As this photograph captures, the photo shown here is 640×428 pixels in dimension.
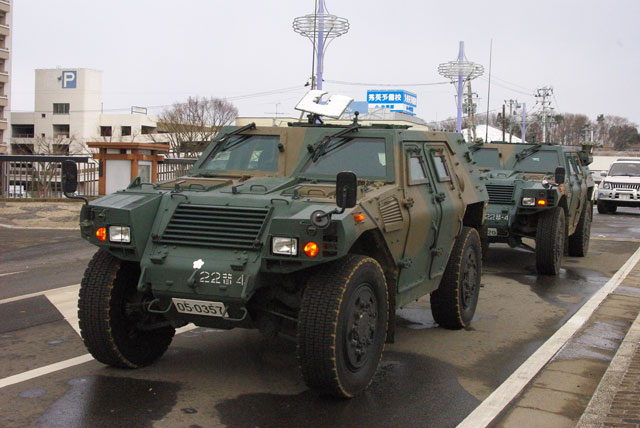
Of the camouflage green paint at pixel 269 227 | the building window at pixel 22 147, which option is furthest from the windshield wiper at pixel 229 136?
the building window at pixel 22 147

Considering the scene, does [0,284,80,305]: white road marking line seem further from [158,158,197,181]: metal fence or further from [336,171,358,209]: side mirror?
[158,158,197,181]: metal fence

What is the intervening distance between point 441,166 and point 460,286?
1179 mm

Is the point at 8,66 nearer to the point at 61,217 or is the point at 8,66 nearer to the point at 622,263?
the point at 61,217

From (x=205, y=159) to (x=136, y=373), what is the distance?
2263mm

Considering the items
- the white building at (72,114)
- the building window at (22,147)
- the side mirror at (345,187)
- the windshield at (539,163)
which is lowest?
the side mirror at (345,187)

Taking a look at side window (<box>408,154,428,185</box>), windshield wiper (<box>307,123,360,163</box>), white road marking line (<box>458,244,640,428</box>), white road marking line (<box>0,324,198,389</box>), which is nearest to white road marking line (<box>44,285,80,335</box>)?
white road marking line (<box>0,324,198,389</box>)

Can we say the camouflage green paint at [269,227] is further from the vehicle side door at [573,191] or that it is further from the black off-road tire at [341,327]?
the vehicle side door at [573,191]

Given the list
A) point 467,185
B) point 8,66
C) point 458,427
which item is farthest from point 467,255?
point 8,66

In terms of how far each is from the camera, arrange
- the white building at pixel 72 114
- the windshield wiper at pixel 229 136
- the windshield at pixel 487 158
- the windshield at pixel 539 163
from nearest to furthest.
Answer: the windshield wiper at pixel 229 136 < the windshield at pixel 539 163 < the windshield at pixel 487 158 < the white building at pixel 72 114

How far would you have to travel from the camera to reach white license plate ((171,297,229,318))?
562 cm

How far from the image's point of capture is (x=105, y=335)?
5973 mm

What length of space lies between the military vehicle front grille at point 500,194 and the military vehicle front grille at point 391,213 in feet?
19.6

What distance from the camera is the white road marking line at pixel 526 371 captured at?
545 cm

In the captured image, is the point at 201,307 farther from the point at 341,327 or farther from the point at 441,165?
the point at 441,165
